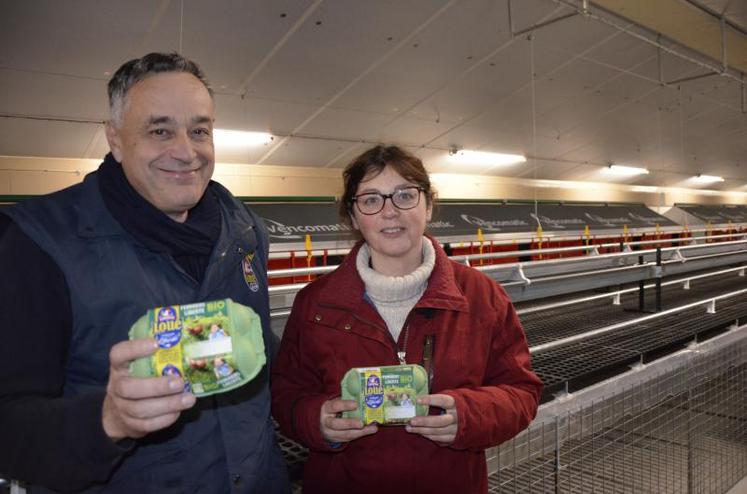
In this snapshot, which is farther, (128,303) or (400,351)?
(400,351)

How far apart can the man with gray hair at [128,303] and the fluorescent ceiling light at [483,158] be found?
8508 millimetres

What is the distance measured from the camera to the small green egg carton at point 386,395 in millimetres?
1144

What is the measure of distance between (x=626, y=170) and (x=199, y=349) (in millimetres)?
14831

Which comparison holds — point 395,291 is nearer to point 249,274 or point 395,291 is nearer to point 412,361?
point 412,361

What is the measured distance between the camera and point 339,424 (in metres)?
1.16

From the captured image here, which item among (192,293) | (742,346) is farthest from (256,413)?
(742,346)

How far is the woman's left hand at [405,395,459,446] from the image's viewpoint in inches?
45.3

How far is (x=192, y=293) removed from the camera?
1075mm

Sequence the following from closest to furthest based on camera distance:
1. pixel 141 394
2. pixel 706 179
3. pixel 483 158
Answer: pixel 141 394 < pixel 483 158 < pixel 706 179

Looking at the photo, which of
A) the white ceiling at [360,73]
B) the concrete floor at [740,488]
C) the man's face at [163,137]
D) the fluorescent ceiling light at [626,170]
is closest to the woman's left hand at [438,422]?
the man's face at [163,137]

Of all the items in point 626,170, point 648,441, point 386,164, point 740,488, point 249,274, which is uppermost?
point 626,170

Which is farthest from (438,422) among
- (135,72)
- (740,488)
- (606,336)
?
(740,488)

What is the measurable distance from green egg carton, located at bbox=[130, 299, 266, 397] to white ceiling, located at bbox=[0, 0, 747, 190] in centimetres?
323

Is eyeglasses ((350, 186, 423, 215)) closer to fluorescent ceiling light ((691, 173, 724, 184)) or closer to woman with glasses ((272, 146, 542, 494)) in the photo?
woman with glasses ((272, 146, 542, 494))
